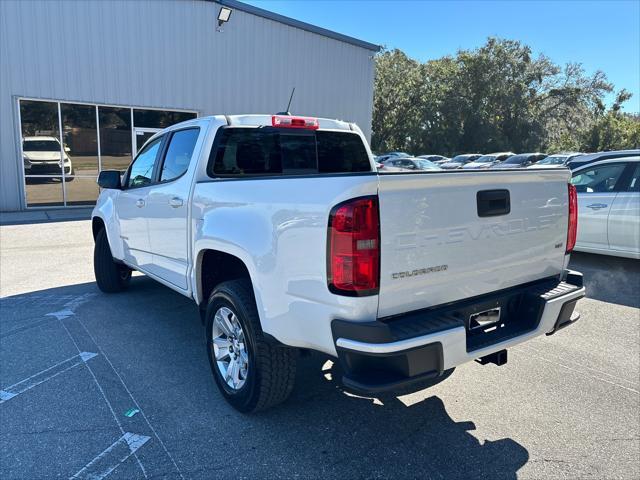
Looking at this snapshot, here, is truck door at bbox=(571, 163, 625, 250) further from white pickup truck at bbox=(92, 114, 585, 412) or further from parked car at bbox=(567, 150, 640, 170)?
white pickup truck at bbox=(92, 114, 585, 412)

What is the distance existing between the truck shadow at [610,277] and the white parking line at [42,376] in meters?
5.85

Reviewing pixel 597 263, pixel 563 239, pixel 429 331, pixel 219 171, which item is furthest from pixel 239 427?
pixel 597 263

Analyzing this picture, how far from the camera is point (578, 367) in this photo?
4105 mm

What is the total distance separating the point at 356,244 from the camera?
7.79 ft

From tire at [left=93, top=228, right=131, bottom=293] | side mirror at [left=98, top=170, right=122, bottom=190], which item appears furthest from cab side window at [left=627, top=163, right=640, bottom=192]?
tire at [left=93, top=228, right=131, bottom=293]

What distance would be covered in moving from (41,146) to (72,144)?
852mm

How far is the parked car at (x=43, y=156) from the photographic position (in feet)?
46.9

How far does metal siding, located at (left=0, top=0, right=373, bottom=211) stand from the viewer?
13.9m

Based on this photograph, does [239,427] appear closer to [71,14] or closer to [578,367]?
[578,367]

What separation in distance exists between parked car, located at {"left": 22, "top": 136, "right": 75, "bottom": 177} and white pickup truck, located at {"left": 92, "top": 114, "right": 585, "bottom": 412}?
12589mm

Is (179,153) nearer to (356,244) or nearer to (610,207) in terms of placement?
(356,244)

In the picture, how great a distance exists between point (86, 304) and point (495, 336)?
4.66 m

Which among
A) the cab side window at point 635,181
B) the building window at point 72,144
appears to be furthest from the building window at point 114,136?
the cab side window at point 635,181

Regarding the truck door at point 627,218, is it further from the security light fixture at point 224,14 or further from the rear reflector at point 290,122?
the security light fixture at point 224,14
